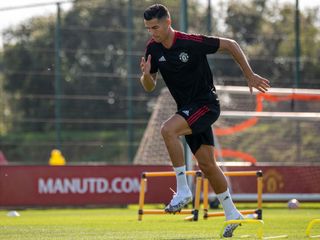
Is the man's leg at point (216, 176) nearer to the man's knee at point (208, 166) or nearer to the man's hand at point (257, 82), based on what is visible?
the man's knee at point (208, 166)

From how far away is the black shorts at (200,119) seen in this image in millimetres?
8953

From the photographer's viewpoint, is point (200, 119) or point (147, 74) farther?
point (147, 74)

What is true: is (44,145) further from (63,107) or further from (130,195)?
(130,195)

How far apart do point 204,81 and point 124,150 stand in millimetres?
14189

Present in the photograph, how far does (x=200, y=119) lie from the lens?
29.5 ft

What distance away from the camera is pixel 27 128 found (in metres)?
24.1

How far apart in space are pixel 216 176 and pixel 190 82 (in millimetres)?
973

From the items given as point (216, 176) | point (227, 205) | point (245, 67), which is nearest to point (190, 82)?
point (245, 67)

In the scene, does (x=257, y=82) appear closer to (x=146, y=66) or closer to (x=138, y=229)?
(x=146, y=66)

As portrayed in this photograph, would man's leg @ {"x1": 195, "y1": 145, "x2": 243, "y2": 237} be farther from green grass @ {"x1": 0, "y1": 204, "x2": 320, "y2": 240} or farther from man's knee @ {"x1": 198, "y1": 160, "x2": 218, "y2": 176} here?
green grass @ {"x1": 0, "y1": 204, "x2": 320, "y2": 240}

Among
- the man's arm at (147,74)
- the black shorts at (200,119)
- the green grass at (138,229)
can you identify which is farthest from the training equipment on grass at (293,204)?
the man's arm at (147,74)

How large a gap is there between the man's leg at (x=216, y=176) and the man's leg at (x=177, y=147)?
0.69 ft

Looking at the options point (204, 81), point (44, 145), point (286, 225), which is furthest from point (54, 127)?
point (204, 81)

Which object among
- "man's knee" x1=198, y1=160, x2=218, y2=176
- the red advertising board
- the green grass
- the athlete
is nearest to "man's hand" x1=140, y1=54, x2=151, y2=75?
the athlete
